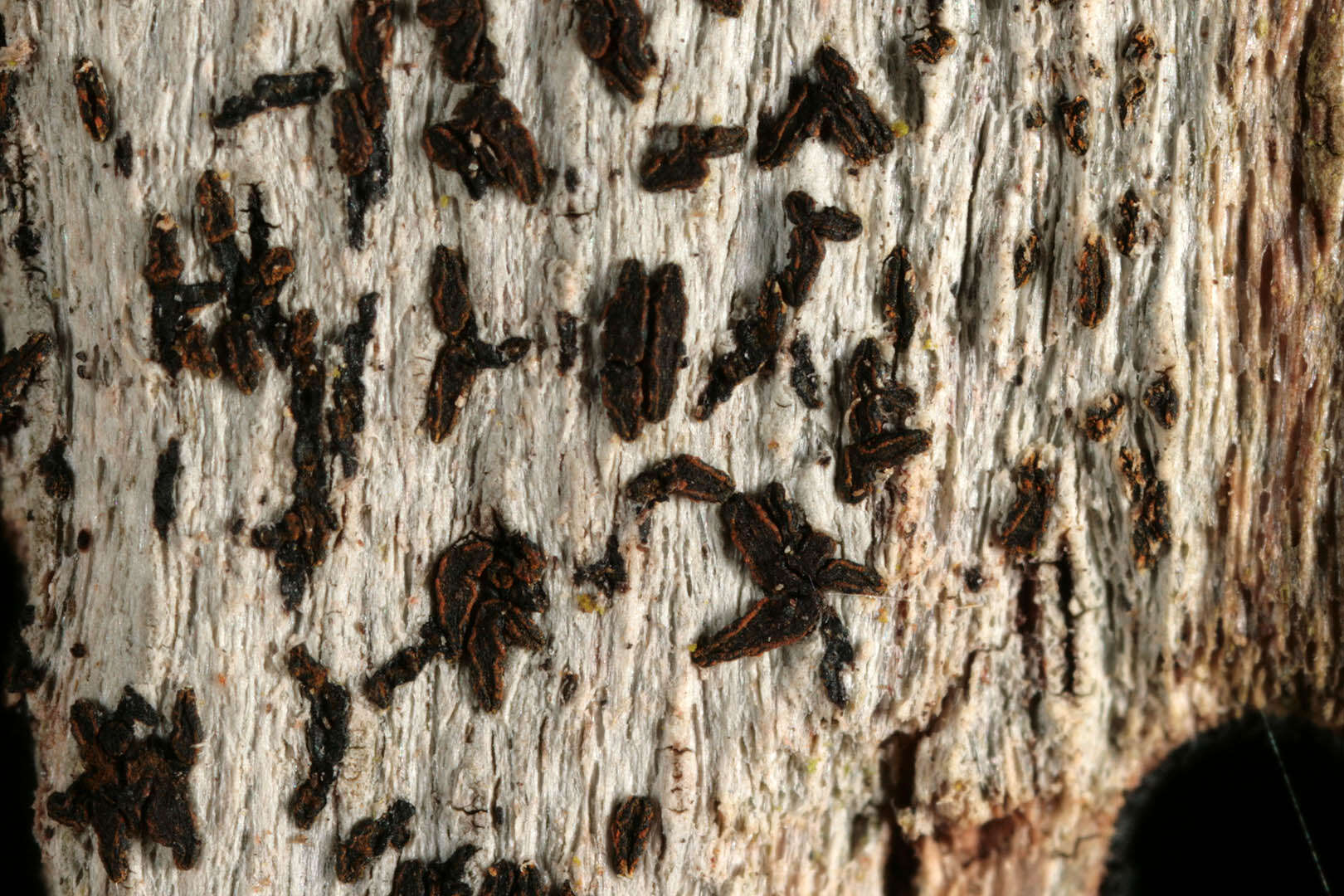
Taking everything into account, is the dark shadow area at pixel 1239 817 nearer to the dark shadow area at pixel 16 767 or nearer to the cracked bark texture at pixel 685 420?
the cracked bark texture at pixel 685 420

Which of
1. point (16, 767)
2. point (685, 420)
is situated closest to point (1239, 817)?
point (685, 420)

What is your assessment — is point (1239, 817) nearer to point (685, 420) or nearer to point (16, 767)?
point (685, 420)

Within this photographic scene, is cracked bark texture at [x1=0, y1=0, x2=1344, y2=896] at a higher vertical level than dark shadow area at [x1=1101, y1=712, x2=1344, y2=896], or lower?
higher

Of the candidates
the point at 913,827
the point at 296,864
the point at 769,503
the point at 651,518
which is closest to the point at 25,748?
the point at 296,864

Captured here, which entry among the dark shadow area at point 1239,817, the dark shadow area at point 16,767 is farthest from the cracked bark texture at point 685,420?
the dark shadow area at point 1239,817

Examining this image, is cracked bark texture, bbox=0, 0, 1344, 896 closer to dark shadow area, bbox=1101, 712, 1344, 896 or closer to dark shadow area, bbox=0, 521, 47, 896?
dark shadow area, bbox=0, 521, 47, 896

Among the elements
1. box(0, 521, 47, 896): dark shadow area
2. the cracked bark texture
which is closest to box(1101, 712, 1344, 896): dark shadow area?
the cracked bark texture
